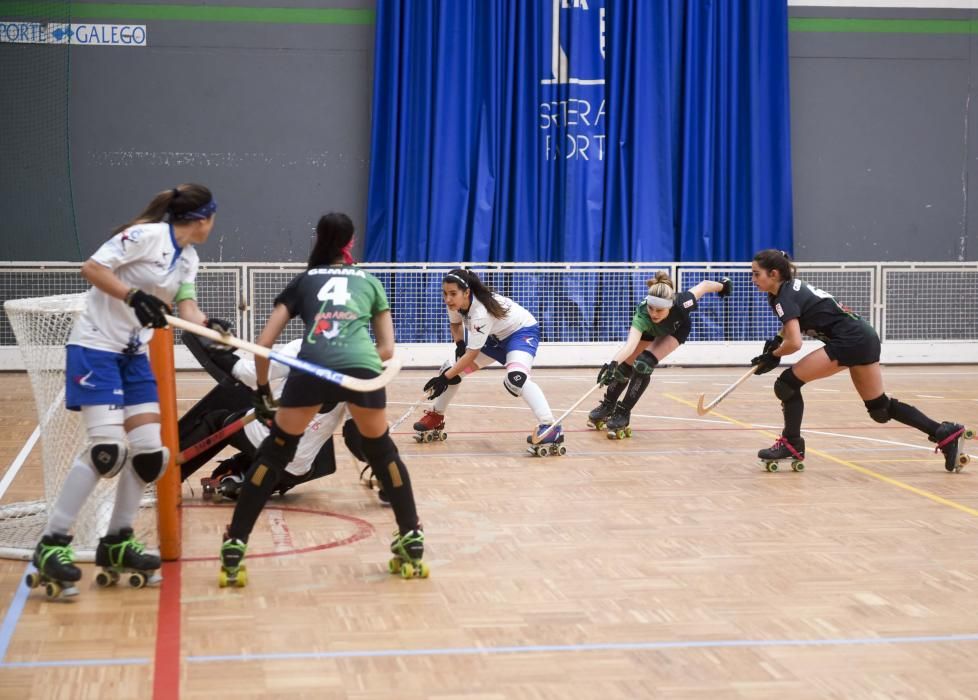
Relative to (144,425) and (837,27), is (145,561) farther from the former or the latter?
(837,27)

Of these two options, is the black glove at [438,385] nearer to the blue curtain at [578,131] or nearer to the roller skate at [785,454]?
the roller skate at [785,454]

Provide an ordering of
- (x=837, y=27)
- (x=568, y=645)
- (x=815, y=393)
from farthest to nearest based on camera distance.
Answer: (x=837, y=27)
(x=815, y=393)
(x=568, y=645)

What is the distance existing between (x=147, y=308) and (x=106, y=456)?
1.85ft

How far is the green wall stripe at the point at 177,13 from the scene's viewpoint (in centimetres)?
1322

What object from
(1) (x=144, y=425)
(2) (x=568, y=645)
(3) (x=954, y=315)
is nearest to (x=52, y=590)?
(1) (x=144, y=425)

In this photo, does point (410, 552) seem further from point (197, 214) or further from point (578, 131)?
point (578, 131)

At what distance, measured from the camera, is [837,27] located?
1487 centimetres

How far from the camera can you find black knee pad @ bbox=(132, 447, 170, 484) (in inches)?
173

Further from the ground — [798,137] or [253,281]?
[798,137]

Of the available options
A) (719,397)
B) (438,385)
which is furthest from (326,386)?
(719,397)

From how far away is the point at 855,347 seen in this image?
23.0ft

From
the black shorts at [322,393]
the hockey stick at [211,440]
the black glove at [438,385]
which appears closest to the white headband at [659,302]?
the black glove at [438,385]

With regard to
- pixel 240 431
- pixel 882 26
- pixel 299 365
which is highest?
pixel 882 26

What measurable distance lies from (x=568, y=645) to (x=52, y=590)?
1.83m
